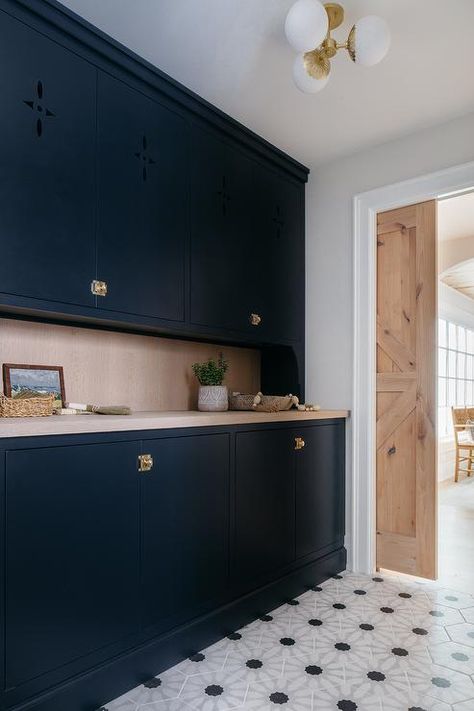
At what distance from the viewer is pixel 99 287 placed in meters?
2.04

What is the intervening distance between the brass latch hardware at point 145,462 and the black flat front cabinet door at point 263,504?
54cm

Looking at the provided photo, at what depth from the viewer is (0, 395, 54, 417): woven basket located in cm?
171

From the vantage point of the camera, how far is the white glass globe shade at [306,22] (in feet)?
5.79

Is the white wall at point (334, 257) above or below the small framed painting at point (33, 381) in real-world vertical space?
above

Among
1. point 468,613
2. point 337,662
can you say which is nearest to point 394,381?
point 468,613

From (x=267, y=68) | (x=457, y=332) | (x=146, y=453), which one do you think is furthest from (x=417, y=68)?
(x=457, y=332)

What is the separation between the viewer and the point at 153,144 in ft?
7.50

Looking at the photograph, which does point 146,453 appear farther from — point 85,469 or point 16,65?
point 16,65

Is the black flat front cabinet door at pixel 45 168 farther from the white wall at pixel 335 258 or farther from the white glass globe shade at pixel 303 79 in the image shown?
the white wall at pixel 335 258

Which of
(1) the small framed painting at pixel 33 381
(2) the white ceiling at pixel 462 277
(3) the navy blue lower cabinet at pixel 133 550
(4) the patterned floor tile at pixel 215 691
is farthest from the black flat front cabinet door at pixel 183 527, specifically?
(2) the white ceiling at pixel 462 277

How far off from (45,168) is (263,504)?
69.3 inches

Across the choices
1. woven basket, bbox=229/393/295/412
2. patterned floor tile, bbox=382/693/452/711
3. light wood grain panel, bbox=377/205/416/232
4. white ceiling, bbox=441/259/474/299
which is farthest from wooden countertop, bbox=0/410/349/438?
white ceiling, bbox=441/259/474/299

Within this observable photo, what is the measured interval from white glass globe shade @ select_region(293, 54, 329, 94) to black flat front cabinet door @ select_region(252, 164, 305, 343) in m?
0.77

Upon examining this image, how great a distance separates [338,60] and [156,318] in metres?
1.39
